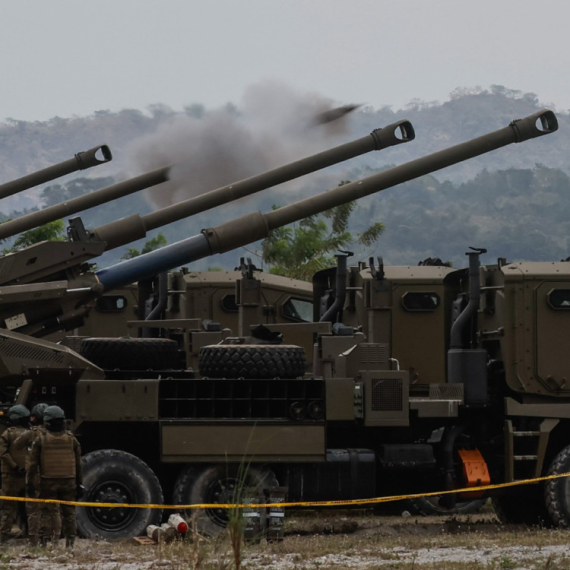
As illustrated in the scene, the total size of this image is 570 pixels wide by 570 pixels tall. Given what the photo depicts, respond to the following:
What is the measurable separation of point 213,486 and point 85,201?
708cm

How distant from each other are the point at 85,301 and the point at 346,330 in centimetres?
281

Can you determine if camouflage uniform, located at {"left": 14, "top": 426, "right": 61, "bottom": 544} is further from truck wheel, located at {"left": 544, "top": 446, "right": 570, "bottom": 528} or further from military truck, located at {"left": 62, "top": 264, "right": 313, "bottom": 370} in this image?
military truck, located at {"left": 62, "top": 264, "right": 313, "bottom": 370}

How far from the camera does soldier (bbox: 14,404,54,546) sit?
37.6 feet

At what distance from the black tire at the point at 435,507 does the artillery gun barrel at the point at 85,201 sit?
5905 millimetres

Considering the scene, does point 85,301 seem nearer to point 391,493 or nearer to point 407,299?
point 391,493

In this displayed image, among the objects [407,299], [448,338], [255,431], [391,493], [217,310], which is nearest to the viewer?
[255,431]

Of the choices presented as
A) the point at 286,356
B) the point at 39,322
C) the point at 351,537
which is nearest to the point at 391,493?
the point at 351,537

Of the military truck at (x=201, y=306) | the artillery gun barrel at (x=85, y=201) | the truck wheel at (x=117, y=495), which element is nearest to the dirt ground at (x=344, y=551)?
the truck wheel at (x=117, y=495)

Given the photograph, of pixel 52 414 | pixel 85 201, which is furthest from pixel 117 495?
pixel 85 201

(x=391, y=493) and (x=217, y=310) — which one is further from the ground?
(x=217, y=310)

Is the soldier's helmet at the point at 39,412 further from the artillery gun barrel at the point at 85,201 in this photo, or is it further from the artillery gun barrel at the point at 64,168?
the artillery gun barrel at the point at 64,168

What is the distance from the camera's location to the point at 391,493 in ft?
44.0

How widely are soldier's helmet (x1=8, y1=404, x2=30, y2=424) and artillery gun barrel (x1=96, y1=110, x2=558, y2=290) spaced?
1839 millimetres

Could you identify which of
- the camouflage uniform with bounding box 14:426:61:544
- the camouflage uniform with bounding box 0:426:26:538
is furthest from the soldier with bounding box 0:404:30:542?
the camouflage uniform with bounding box 14:426:61:544
